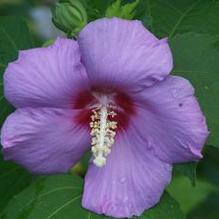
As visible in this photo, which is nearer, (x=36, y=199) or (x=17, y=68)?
(x=17, y=68)

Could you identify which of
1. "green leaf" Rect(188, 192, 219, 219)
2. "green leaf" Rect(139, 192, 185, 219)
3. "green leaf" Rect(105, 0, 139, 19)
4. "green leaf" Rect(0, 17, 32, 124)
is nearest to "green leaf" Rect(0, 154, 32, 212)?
"green leaf" Rect(0, 17, 32, 124)

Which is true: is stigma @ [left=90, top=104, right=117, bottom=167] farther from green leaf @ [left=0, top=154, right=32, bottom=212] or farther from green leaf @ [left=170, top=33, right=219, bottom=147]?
green leaf @ [left=0, top=154, right=32, bottom=212]

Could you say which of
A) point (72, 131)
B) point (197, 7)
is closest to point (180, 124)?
point (72, 131)

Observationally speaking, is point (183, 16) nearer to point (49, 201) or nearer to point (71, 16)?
point (71, 16)

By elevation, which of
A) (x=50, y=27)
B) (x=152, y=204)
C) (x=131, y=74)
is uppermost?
(x=131, y=74)

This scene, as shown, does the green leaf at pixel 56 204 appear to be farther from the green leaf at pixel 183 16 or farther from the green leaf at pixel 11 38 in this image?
the green leaf at pixel 183 16

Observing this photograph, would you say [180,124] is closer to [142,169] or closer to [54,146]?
[142,169]
